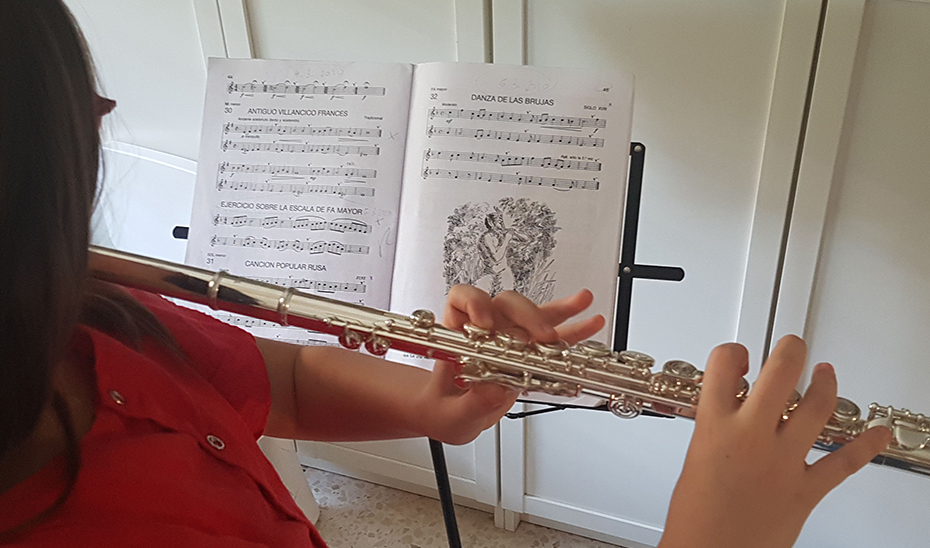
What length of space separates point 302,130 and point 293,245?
0.52ft

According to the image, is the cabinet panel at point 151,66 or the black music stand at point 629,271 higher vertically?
the cabinet panel at point 151,66

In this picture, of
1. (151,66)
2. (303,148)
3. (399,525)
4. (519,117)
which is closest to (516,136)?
(519,117)

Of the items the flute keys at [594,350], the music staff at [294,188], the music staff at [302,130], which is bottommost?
the flute keys at [594,350]

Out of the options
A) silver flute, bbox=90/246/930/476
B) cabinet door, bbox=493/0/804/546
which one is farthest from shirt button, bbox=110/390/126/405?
cabinet door, bbox=493/0/804/546

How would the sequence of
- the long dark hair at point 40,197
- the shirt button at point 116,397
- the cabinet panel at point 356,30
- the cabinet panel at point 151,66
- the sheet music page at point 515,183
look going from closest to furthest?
the long dark hair at point 40,197 → the shirt button at point 116,397 → the sheet music page at point 515,183 → the cabinet panel at point 356,30 → the cabinet panel at point 151,66

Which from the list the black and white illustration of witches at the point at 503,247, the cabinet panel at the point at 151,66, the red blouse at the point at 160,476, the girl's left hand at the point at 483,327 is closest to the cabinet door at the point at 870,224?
the black and white illustration of witches at the point at 503,247

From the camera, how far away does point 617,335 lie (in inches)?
33.7

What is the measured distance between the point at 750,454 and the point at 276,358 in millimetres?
517

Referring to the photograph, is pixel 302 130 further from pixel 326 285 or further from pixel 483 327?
pixel 483 327

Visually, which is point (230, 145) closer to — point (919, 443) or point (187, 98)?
point (187, 98)

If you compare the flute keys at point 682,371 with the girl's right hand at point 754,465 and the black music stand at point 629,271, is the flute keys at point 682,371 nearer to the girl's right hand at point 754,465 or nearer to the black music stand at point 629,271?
the girl's right hand at point 754,465

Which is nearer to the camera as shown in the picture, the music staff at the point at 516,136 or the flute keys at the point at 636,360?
the flute keys at the point at 636,360

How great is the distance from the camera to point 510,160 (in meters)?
0.83

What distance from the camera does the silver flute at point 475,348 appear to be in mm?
524
